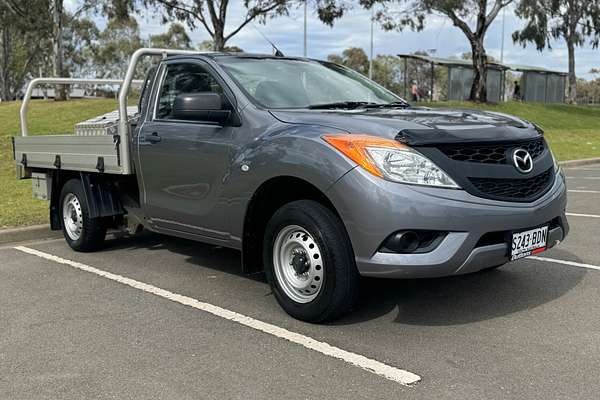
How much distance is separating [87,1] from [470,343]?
103 feet

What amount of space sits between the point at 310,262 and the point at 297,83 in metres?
1.65

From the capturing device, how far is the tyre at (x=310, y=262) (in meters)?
3.97

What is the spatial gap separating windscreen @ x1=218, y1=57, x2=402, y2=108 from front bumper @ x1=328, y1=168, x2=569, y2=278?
1.25m

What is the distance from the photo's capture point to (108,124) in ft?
22.1

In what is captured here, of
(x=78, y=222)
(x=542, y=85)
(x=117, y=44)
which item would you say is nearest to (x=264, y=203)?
(x=78, y=222)

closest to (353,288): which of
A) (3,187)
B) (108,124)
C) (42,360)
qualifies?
(42,360)

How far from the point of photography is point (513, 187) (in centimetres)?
404

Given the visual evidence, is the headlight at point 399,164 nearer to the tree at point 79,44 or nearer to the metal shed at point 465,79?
the metal shed at point 465,79

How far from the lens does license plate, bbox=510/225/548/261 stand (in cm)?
399

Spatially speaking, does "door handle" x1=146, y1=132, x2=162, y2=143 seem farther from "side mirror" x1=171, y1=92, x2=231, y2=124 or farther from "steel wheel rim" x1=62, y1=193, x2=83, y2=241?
"steel wheel rim" x1=62, y1=193, x2=83, y2=241

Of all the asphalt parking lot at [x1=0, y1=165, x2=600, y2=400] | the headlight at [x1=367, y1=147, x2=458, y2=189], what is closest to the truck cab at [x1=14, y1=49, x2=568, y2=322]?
the headlight at [x1=367, y1=147, x2=458, y2=189]

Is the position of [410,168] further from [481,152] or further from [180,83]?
[180,83]

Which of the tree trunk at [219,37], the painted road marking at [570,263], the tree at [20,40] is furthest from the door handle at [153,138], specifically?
the tree at [20,40]

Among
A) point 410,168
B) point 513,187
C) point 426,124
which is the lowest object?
point 513,187
